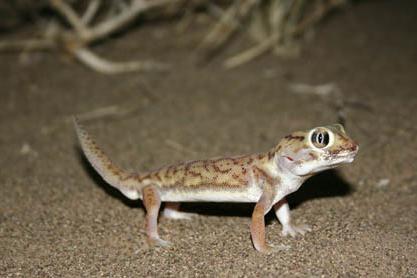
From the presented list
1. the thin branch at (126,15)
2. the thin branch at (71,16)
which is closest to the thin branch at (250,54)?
the thin branch at (126,15)

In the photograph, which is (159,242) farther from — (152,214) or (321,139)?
(321,139)

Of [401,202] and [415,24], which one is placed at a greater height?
[401,202]

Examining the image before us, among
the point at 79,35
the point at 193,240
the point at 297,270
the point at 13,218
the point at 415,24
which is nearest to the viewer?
the point at 297,270

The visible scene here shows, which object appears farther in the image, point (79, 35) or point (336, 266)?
point (79, 35)

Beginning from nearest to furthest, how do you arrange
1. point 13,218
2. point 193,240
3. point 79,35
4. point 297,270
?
point 297,270
point 193,240
point 13,218
point 79,35

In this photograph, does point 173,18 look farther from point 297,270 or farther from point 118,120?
point 297,270

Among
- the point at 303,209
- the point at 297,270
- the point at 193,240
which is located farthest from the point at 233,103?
the point at 297,270

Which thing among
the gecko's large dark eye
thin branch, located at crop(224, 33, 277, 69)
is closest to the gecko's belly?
the gecko's large dark eye
